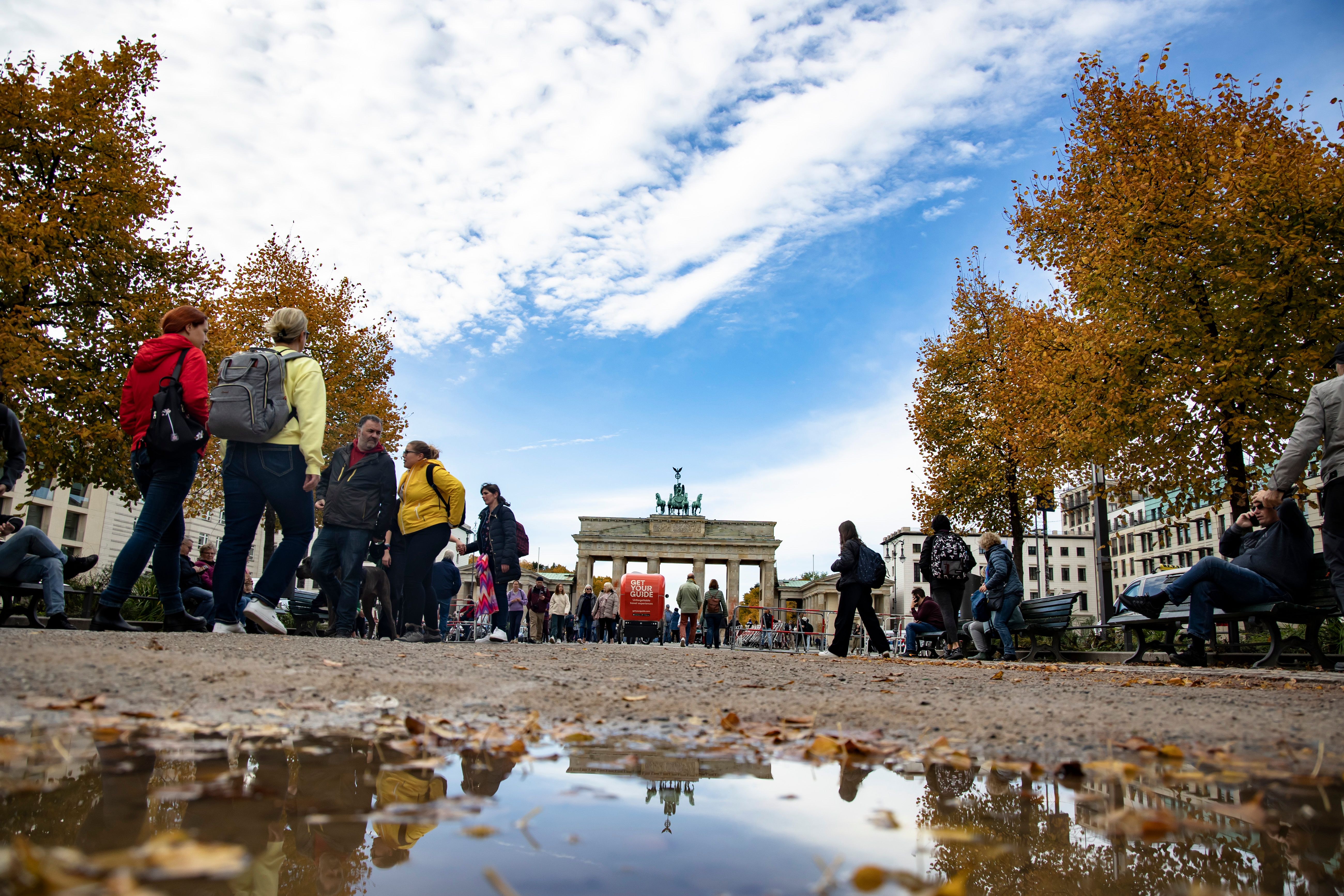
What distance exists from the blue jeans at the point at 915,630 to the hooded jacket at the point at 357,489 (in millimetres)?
9506

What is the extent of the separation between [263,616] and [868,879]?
6.45 metres

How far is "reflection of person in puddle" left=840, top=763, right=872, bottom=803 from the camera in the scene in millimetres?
2016

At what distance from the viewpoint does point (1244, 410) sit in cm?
1295

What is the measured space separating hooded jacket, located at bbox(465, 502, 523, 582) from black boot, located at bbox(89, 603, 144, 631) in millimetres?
4592

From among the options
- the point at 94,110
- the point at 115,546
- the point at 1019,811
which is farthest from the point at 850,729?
the point at 115,546

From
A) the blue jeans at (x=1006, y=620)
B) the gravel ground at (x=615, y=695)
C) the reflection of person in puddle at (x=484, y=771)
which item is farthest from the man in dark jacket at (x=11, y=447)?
the blue jeans at (x=1006, y=620)

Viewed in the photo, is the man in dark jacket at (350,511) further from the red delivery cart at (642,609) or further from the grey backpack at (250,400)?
the red delivery cart at (642,609)

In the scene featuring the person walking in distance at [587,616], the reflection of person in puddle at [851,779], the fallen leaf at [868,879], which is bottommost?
the person walking in distance at [587,616]

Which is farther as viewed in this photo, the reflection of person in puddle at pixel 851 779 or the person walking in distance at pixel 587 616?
the person walking in distance at pixel 587 616

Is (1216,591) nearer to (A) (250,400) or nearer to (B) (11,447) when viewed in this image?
(A) (250,400)

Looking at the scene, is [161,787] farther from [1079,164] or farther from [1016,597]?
[1079,164]

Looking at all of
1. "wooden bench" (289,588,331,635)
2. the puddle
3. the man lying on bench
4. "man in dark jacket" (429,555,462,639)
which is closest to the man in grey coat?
the man lying on bench

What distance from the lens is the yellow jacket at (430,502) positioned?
8.59 meters

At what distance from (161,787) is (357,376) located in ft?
86.3
